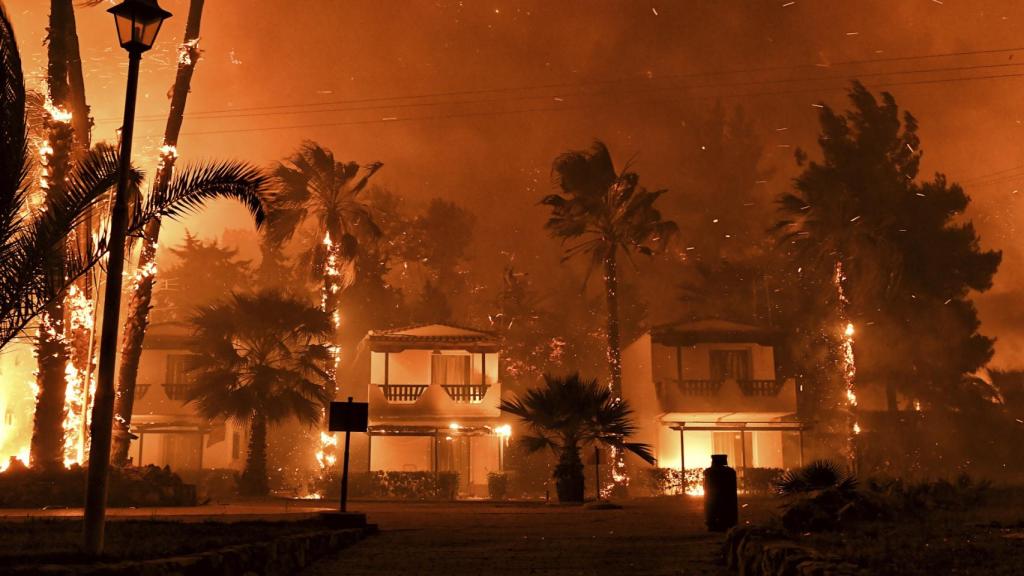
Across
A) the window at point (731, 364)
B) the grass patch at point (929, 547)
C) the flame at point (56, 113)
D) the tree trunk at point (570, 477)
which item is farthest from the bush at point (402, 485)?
the grass patch at point (929, 547)

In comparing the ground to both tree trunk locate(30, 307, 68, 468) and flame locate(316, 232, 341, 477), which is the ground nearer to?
tree trunk locate(30, 307, 68, 468)

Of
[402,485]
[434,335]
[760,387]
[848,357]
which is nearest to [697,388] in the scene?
[760,387]

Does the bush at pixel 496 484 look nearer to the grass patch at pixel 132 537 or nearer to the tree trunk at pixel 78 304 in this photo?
the tree trunk at pixel 78 304

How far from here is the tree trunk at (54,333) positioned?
21156 millimetres

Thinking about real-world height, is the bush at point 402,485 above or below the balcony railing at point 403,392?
below

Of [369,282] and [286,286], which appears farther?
[286,286]

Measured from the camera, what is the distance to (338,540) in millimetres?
11711

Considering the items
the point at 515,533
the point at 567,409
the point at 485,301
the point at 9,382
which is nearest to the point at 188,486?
the point at 567,409

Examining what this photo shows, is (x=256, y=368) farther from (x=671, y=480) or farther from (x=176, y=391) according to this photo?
(x=671, y=480)

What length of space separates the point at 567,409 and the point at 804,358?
1059 inches

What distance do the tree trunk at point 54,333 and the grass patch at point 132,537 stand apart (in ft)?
33.2

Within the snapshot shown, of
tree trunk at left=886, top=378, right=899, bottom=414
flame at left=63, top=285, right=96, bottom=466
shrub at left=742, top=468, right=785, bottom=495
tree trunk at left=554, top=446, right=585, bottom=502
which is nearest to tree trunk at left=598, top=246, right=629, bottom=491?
shrub at left=742, top=468, right=785, bottom=495

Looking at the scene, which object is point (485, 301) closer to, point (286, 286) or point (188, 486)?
point (286, 286)

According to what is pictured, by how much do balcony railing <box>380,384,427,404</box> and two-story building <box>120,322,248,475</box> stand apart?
21.3 feet
